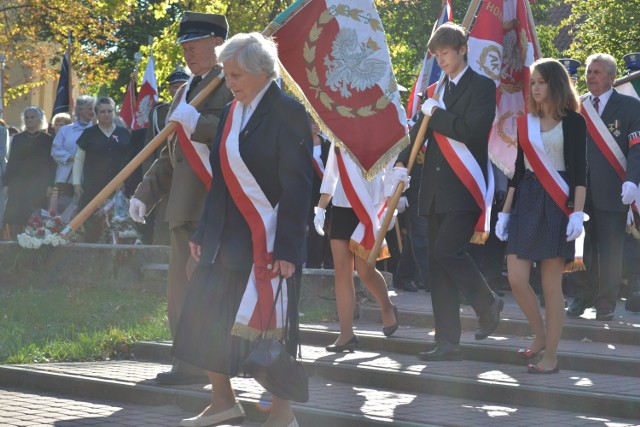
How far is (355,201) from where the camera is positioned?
962 cm

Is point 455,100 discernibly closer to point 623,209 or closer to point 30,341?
point 623,209

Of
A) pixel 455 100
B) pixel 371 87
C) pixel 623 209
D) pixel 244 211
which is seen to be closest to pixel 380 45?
pixel 371 87

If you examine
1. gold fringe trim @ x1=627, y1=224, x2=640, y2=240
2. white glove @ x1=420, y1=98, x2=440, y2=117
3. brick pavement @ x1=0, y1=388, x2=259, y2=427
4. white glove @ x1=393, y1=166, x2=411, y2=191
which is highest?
white glove @ x1=420, y1=98, x2=440, y2=117

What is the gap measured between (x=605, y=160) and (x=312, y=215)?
445 centimetres

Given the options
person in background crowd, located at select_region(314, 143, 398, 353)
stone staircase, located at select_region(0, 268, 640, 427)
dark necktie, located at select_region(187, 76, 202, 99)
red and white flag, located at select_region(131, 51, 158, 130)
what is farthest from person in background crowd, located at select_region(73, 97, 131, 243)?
dark necktie, located at select_region(187, 76, 202, 99)

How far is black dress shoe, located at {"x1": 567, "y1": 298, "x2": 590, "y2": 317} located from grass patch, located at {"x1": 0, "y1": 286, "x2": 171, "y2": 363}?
3242 mm

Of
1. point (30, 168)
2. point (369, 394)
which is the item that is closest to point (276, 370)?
point (369, 394)

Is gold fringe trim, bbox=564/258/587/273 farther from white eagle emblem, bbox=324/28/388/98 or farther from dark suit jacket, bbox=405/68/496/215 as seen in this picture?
white eagle emblem, bbox=324/28/388/98

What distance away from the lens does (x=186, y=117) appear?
7762 mm

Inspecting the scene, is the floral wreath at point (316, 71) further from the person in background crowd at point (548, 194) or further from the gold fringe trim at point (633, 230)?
the gold fringe trim at point (633, 230)

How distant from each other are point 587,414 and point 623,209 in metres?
3.67

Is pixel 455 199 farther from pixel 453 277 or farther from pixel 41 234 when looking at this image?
pixel 41 234

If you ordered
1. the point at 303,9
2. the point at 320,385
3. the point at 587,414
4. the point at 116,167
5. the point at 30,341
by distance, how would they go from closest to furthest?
the point at 587,414, the point at 320,385, the point at 303,9, the point at 30,341, the point at 116,167

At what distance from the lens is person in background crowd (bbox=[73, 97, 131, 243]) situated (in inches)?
620
